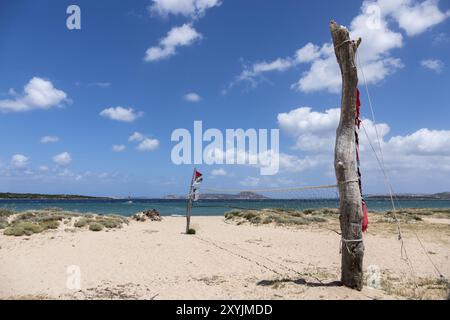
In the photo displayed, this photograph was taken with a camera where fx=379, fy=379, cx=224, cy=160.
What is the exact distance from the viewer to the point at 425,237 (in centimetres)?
1432

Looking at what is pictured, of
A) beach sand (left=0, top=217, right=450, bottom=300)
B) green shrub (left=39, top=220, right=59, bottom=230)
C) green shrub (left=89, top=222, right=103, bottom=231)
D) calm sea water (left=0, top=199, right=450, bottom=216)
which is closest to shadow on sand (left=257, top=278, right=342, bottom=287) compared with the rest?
beach sand (left=0, top=217, right=450, bottom=300)

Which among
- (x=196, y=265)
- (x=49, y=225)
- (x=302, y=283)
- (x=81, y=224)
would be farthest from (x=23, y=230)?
(x=302, y=283)

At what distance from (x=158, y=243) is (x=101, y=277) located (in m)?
4.40

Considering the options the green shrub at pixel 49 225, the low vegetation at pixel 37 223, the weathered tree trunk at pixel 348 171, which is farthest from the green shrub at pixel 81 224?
the weathered tree trunk at pixel 348 171

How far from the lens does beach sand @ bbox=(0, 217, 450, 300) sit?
602cm

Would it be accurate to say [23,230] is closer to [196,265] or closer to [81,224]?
[81,224]

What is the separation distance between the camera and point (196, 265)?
8469 mm

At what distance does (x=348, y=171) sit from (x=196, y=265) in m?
4.25

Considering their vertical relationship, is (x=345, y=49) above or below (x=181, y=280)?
above

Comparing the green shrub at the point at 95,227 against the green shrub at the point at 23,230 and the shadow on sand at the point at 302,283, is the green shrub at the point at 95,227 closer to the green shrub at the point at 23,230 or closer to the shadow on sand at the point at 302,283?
the green shrub at the point at 23,230

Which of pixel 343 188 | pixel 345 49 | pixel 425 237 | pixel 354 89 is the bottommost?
pixel 425 237

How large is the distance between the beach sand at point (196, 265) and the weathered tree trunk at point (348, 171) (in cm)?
37
